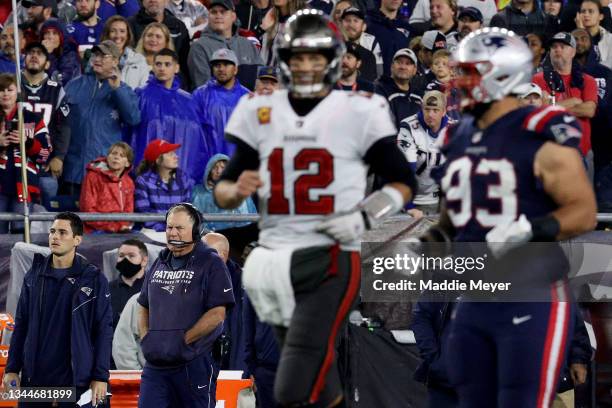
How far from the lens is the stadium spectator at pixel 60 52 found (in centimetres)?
1236

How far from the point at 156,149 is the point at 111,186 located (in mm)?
477

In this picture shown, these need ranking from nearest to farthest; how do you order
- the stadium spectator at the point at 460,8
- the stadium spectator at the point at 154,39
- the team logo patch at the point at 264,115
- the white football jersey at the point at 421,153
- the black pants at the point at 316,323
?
the black pants at the point at 316,323 → the team logo patch at the point at 264,115 → the white football jersey at the point at 421,153 → the stadium spectator at the point at 154,39 → the stadium spectator at the point at 460,8

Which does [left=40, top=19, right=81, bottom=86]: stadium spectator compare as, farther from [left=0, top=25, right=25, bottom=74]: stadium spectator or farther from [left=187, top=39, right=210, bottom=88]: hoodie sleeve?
[left=187, top=39, right=210, bottom=88]: hoodie sleeve

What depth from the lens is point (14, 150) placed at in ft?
36.7

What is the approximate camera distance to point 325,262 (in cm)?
547

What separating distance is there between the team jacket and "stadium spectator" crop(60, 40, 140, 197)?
7.90 feet

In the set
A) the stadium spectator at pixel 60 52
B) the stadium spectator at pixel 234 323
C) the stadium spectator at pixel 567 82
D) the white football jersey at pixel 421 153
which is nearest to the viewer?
the stadium spectator at pixel 234 323

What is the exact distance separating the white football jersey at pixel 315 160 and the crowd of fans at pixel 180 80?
4.44 meters

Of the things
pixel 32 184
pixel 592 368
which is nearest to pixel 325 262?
pixel 592 368

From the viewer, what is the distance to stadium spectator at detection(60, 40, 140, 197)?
37.7 feet

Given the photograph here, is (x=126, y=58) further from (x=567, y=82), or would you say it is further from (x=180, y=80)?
(x=567, y=82)

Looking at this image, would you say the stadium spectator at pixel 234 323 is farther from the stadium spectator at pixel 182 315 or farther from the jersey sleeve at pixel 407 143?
the jersey sleeve at pixel 407 143

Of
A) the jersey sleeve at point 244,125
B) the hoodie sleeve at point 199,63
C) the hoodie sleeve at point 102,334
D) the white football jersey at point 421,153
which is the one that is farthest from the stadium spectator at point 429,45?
the jersey sleeve at point 244,125

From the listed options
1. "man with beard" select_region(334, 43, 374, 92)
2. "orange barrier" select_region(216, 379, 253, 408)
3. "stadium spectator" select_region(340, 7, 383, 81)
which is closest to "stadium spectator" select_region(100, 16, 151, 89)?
"man with beard" select_region(334, 43, 374, 92)
